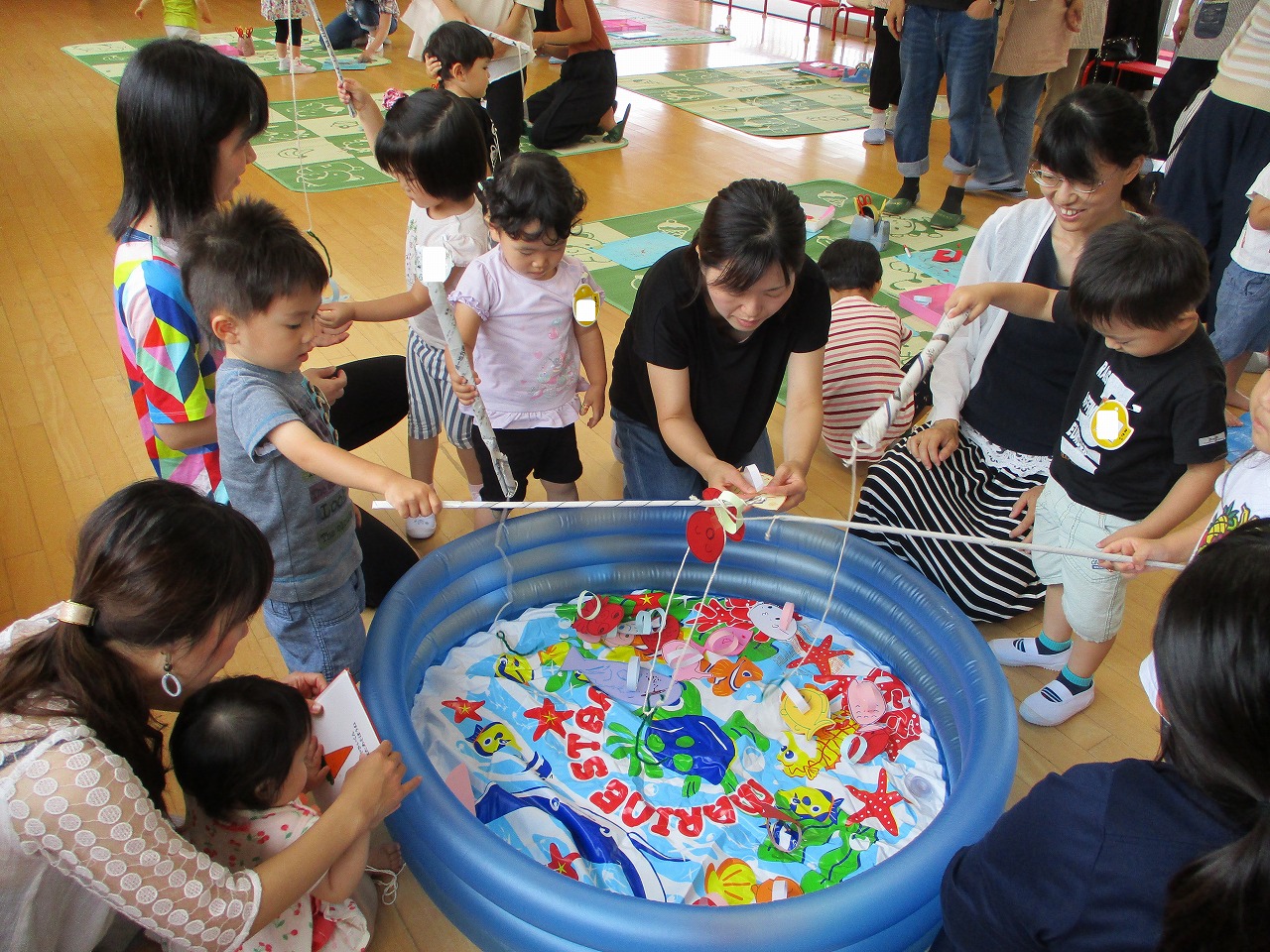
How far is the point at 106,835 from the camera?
913mm

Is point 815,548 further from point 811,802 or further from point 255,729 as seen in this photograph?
point 255,729

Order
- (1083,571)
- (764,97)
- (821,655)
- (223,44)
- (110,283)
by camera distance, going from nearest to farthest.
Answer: (1083,571), (821,655), (110,283), (764,97), (223,44)

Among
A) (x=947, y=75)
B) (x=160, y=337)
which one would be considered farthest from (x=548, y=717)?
(x=947, y=75)

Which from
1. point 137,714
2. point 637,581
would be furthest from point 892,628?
point 137,714

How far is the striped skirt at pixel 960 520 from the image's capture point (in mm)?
1960

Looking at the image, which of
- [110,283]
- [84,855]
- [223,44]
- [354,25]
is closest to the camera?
[84,855]

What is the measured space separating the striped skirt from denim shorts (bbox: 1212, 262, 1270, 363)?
0.82 m

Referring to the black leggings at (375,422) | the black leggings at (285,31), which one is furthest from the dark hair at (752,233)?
the black leggings at (285,31)

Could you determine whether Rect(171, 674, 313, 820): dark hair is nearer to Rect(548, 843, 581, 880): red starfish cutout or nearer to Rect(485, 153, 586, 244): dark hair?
Rect(548, 843, 581, 880): red starfish cutout

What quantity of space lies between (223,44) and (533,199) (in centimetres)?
571

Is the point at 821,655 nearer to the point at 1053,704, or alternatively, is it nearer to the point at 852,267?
the point at 1053,704

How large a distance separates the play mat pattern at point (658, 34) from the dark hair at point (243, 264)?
600cm

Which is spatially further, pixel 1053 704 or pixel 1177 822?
pixel 1053 704

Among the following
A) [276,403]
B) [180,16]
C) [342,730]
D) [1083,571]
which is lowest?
[342,730]
